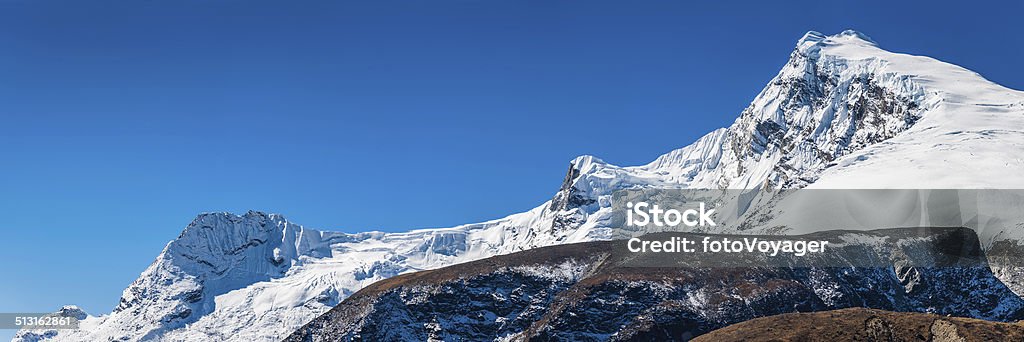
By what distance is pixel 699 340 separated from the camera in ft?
648

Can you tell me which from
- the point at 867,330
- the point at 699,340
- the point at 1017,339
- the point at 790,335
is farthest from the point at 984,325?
the point at 699,340

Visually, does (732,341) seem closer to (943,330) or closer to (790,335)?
(790,335)

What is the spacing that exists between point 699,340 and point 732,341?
29.6 ft

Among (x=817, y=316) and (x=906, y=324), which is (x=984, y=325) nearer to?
(x=906, y=324)

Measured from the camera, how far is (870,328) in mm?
181125

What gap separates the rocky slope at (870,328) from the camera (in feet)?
573

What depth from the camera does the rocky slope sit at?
174 metres

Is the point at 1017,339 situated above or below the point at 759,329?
below

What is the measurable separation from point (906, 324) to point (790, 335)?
17.1 m

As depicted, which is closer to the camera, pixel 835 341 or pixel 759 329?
pixel 835 341

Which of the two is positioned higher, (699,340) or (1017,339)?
(699,340)

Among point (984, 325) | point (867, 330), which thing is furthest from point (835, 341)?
point (984, 325)

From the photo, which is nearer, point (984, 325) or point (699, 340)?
point (984, 325)

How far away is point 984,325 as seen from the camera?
175625mm
